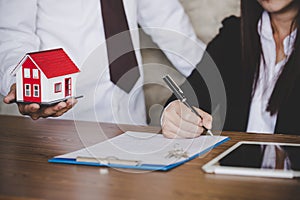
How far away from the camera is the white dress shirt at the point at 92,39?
209cm

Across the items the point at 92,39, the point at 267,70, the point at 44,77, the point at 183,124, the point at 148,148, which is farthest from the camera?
the point at 92,39

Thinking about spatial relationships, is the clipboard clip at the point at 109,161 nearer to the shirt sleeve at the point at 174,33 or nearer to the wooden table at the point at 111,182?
the wooden table at the point at 111,182

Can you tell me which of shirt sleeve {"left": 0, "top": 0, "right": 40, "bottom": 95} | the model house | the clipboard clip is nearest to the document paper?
the clipboard clip

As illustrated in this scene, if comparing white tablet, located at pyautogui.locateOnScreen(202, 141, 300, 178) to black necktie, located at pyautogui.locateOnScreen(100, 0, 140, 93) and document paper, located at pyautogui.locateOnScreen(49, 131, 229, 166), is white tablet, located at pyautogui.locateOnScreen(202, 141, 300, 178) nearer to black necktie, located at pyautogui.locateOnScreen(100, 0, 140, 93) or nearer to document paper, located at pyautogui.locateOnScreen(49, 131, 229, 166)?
document paper, located at pyautogui.locateOnScreen(49, 131, 229, 166)

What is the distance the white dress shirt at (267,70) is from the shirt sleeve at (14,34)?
0.88 meters

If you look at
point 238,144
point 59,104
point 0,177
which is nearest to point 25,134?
point 59,104

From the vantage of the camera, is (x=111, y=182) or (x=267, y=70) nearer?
(x=111, y=182)

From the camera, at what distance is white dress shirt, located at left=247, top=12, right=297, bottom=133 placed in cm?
200

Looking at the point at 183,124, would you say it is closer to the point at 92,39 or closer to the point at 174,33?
the point at 174,33

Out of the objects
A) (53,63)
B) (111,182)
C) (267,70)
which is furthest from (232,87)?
(111,182)

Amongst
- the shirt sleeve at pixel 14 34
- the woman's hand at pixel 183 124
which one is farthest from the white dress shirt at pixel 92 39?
the woman's hand at pixel 183 124

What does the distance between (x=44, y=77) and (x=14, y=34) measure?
17.5 inches

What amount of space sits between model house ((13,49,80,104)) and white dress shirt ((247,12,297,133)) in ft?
2.22

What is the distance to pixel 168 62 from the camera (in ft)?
6.92
